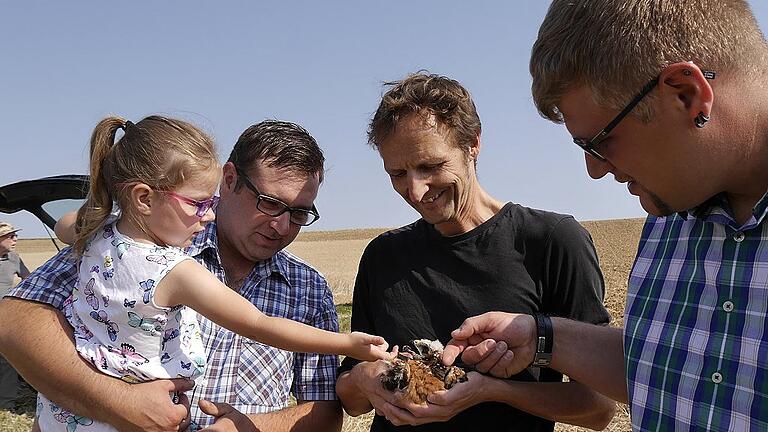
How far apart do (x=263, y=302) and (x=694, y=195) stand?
228 cm

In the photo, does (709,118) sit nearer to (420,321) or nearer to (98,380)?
(420,321)

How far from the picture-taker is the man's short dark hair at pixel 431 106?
3.23 meters

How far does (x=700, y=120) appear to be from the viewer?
6.15 ft

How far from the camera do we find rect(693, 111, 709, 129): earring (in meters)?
1.87

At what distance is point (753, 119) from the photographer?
6.14 ft

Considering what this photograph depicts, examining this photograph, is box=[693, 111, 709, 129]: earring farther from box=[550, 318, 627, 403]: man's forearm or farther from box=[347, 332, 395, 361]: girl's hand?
box=[347, 332, 395, 361]: girl's hand

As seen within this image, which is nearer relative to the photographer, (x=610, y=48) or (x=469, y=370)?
(x=610, y=48)

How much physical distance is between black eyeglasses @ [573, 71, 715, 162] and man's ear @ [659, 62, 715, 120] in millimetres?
29

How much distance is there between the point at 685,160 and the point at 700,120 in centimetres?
14

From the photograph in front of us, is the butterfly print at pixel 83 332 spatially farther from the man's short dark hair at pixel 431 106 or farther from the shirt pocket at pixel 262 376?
the man's short dark hair at pixel 431 106

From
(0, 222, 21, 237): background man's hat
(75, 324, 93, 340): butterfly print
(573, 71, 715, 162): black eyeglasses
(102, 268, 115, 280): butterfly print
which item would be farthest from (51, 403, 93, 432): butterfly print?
(0, 222, 21, 237): background man's hat

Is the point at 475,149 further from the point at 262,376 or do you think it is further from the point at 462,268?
the point at 262,376

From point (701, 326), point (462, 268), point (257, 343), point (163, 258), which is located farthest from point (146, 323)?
point (701, 326)

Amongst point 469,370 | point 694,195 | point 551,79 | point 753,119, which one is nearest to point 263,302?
point 469,370
